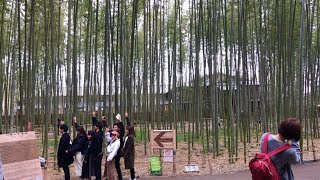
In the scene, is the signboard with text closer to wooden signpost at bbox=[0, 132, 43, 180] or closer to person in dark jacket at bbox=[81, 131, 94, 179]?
person in dark jacket at bbox=[81, 131, 94, 179]

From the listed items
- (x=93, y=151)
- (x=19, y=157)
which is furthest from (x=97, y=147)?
(x=19, y=157)

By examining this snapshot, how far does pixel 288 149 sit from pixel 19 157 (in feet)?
11.0

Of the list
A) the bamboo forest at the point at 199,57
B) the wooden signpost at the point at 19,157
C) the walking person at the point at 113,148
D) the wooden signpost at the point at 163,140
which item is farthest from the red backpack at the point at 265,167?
the bamboo forest at the point at 199,57

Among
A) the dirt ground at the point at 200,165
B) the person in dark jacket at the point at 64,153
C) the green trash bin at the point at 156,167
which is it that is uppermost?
the person in dark jacket at the point at 64,153

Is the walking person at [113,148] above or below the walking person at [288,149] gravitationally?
below

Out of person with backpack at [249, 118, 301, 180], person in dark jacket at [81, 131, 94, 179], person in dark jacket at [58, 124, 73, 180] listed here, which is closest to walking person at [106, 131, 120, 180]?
person in dark jacket at [81, 131, 94, 179]

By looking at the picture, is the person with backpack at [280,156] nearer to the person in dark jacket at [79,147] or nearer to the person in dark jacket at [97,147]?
the person in dark jacket at [97,147]

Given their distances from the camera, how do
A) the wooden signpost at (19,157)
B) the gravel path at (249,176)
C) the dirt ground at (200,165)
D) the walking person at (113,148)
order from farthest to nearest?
the dirt ground at (200,165), the gravel path at (249,176), the walking person at (113,148), the wooden signpost at (19,157)

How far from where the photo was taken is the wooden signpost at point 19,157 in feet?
14.8

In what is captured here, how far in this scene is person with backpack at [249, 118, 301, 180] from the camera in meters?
2.34

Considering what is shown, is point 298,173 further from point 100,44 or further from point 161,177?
point 100,44

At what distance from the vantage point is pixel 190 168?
7773 mm

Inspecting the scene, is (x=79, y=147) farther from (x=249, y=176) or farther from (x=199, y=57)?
(x=199, y=57)

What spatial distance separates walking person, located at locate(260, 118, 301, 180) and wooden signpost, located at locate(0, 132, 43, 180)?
10.2ft
